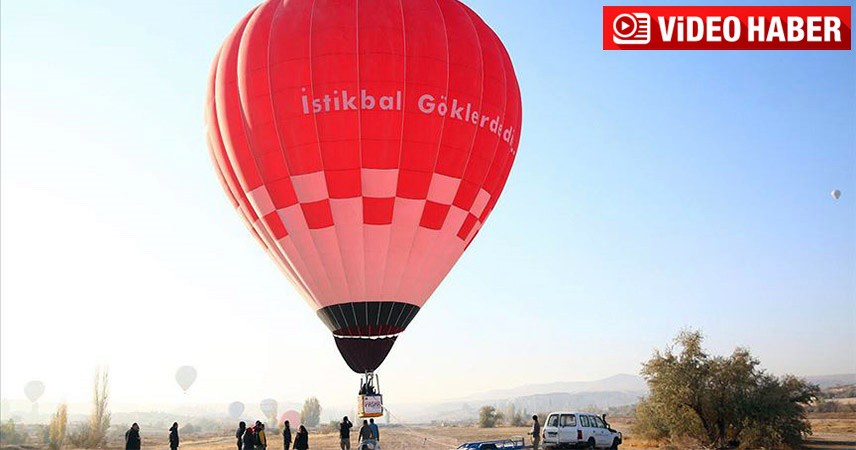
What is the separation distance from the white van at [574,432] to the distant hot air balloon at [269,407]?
10531 cm

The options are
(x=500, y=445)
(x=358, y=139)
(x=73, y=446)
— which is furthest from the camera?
(x=73, y=446)

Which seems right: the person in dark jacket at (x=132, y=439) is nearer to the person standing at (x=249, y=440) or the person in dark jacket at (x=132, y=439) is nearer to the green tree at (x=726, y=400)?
the person standing at (x=249, y=440)

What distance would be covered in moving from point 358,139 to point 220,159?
5.54 m

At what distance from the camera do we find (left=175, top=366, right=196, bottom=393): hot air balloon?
92.8 meters

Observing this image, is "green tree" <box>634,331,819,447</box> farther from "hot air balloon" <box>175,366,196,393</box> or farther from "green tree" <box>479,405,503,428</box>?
"hot air balloon" <box>175,366,196,393</box>

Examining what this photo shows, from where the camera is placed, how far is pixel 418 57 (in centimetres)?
2480

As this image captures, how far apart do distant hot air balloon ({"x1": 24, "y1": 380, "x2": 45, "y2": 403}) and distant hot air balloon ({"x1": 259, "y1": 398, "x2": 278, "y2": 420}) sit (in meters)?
31.3

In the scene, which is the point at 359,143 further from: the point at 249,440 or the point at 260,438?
the point at 249,440

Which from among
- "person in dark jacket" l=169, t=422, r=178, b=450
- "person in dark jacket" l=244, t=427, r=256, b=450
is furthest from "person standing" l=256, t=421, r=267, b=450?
"person in dark jacket" l=169, t=422, r=178, b=450

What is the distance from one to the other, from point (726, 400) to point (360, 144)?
15.5 metres

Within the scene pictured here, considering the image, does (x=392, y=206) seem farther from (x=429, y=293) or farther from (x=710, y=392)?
(x=710, y=392)

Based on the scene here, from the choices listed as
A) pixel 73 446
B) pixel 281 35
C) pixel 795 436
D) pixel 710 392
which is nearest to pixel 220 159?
pixel 281 35

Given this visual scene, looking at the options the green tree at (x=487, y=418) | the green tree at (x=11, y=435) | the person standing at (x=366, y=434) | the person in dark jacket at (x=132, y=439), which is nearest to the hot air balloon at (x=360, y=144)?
the person standing at (x=366, y=434)

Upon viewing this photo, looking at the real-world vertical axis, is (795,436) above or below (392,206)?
below
